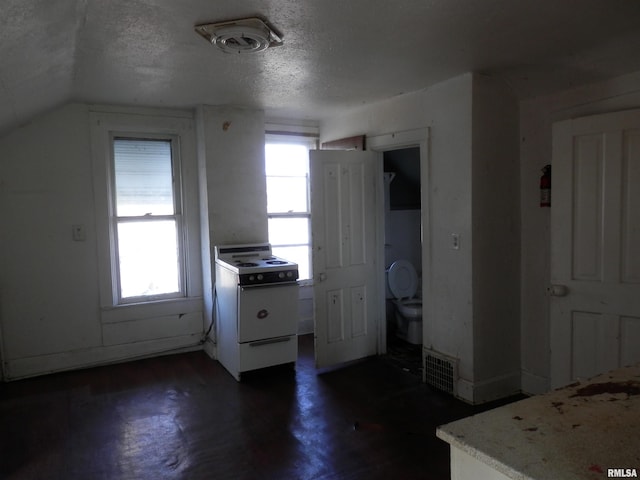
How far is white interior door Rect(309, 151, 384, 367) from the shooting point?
3.88 meters

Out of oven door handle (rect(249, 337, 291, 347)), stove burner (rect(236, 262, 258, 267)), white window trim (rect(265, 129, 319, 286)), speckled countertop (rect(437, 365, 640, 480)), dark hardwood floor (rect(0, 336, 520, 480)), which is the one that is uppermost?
white window trim (rect(265, 129, 319, 286))

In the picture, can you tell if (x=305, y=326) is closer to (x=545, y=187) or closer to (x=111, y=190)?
(x=111, y=190)

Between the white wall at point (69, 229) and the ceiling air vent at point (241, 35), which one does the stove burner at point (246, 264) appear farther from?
the ceiling air vent at point (241, 35)

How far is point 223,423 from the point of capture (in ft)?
9.87

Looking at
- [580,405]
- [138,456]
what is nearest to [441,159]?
[580,405]

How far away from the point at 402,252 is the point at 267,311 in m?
2.13

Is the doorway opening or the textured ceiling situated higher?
the textured ceiling

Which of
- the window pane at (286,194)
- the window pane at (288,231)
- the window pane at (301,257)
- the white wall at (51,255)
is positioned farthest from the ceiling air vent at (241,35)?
the window pane at (301,257)

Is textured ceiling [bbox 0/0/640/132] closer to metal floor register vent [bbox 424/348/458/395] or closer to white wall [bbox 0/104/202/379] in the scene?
white wall [bbox 0/104/202/379]

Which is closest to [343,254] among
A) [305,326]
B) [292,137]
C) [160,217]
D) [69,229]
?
[305,326]

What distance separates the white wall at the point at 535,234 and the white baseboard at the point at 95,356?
3.03 m

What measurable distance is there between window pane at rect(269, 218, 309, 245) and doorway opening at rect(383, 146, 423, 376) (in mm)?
927

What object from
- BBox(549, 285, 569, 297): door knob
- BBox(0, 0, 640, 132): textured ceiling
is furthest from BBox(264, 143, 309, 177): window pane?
BBox(549, 285, 569, 297): door knob

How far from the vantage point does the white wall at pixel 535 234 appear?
3.20m
